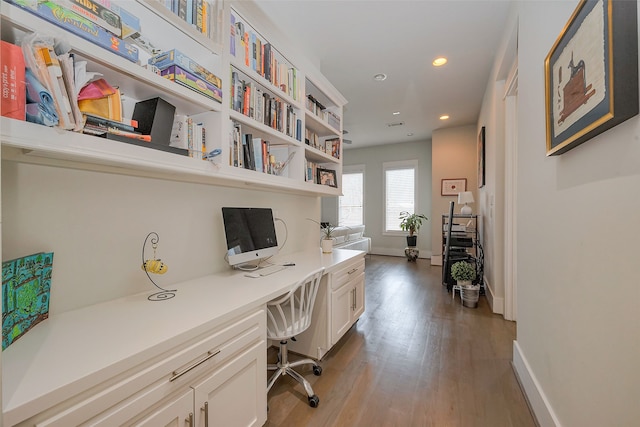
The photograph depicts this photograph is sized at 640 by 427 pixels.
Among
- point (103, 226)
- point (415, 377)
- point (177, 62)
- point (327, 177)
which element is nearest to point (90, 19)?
point (177, 62)

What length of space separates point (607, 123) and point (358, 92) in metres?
3.41

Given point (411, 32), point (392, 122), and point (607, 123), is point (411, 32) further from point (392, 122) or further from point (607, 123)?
point (392, 122)

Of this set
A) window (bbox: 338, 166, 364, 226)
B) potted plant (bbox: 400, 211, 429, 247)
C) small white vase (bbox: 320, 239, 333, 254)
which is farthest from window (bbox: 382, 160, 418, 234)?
small white vase (bbox: 320, 239, 333, 254)

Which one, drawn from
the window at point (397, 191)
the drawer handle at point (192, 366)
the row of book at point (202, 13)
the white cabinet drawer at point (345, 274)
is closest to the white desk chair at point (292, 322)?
the white cabinet drawer at point (345, 274)

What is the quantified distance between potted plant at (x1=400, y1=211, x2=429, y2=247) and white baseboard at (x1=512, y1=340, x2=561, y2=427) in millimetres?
4363

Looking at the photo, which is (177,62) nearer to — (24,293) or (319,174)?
(24,293)

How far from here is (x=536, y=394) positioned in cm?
151

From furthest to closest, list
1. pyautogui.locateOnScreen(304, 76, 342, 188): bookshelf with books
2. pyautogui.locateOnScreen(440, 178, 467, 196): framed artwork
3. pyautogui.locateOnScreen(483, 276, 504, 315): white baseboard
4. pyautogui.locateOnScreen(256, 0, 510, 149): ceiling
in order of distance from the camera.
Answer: pyautogui.locateOnScreen(440, 178, 467, 196): framed artwork, pyautogui.locateOnScreen(483, 276, 504, 315): white baseboard, pyautogui.locateOnScreen(304, 76, 342, 188): bookshelf with books, pyautogui.locateOnScreen(256, 0, 510, 149): ceiling

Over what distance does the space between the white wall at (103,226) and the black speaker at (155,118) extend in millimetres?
253

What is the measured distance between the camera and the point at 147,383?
812 millimetres

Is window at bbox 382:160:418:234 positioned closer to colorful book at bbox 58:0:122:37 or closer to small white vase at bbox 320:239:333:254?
small white vase at bbox 320:239:333:254

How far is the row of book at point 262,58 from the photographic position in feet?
5.36

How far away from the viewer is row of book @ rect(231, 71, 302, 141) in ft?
5.39

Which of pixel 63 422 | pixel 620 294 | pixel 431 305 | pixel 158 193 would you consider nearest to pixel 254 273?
pixel 158 193
